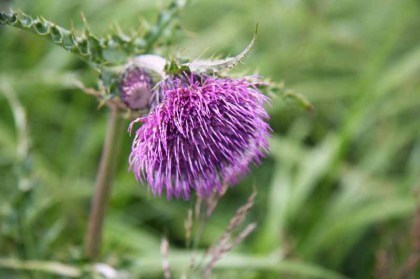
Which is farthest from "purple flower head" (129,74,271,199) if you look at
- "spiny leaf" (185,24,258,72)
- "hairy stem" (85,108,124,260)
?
"hairy stem" (85,108,124,260)

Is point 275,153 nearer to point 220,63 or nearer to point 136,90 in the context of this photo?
point 136,90

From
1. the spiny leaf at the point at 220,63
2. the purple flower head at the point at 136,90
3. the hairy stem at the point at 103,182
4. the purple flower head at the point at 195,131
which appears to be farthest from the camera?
Answer: the hairy stem at the point at 103,182

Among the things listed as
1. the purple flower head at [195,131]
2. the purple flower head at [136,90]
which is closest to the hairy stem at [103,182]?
the purple flower head at [136,90]

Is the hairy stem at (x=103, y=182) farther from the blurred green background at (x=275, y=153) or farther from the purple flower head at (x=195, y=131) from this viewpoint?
the purple flower head at (x=195, y=131)

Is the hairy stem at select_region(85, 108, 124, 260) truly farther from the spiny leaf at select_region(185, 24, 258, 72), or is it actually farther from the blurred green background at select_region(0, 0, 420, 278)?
the spiny leaf at select_region(185, 24, 258, 72)

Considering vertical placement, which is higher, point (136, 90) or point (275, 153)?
point (275, 153)

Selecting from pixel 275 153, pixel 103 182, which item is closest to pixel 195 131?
pixel 103 182

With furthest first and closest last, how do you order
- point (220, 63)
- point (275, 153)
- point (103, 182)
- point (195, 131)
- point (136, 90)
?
1. point (275, 153)
2. point (103, 182)
3. point (136, 90)
4. point (195, 131)
5. point (220, 63)
